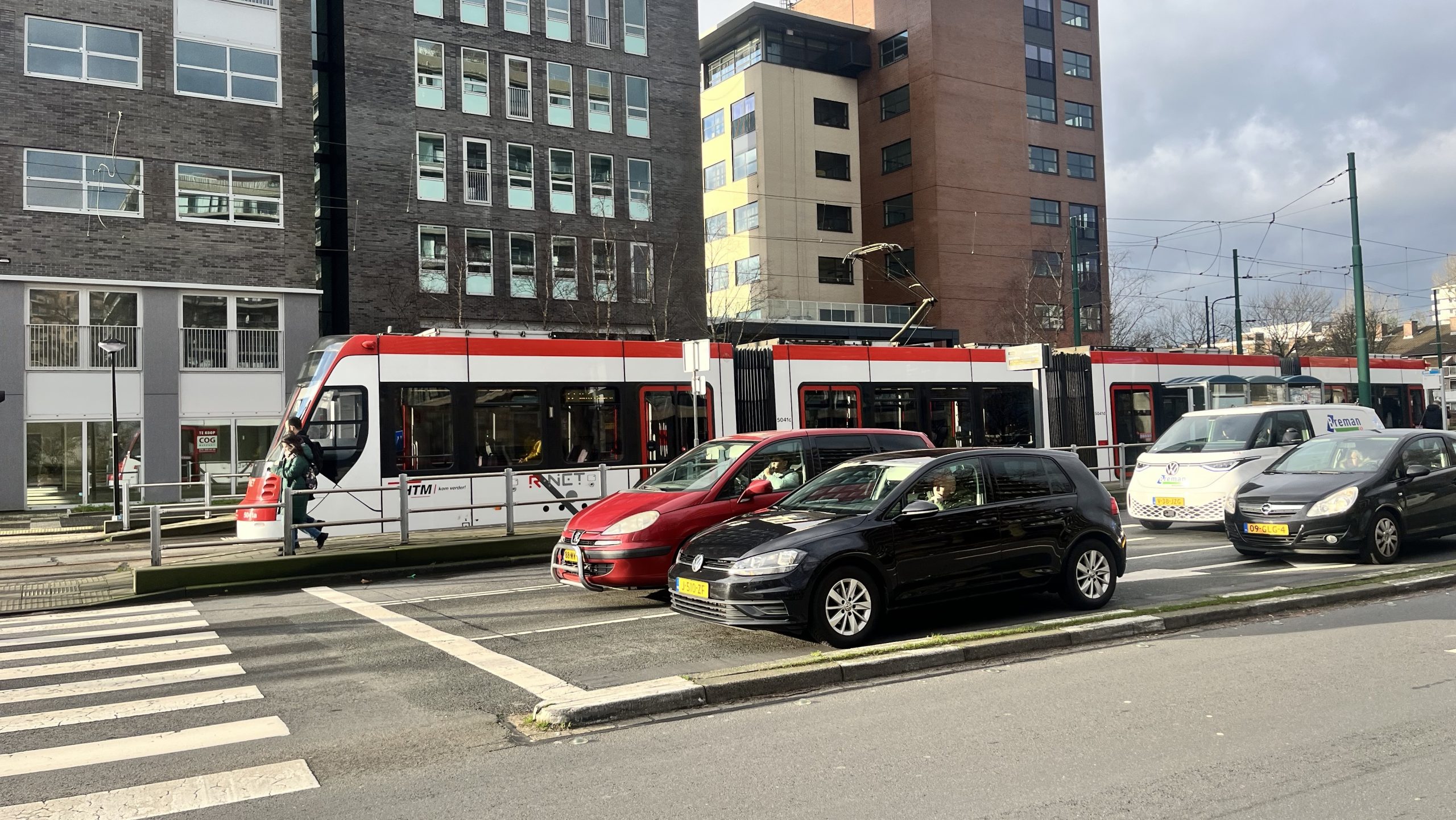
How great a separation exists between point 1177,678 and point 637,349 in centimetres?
1307

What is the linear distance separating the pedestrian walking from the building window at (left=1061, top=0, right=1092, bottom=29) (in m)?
52.4

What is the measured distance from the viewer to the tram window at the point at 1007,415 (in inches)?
874

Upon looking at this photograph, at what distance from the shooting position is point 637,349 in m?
18.6

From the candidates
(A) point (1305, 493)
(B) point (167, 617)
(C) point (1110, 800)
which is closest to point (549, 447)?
(B) point (167, 617)

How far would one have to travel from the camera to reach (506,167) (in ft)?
117

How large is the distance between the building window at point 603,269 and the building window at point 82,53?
1426 cm

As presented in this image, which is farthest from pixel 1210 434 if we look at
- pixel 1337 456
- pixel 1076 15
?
pixel 1076 15

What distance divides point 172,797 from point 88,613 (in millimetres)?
7566

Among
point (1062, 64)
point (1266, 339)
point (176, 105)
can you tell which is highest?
point (1062, 64)

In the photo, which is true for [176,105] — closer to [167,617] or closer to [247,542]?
[247,542]

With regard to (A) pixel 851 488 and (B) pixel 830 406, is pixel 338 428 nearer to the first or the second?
(B) pixel 830 406

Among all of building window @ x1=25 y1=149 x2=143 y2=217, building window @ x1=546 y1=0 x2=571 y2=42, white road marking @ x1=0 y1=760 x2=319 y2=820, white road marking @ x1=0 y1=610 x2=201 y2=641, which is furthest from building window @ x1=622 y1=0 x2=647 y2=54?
white road marking @ x1=0 y1=760 x2=319 y2=820

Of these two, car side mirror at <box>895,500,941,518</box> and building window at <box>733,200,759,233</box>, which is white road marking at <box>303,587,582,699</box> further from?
building window at <box>733,200,759,233</box>

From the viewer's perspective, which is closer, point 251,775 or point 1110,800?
point 1110,800
